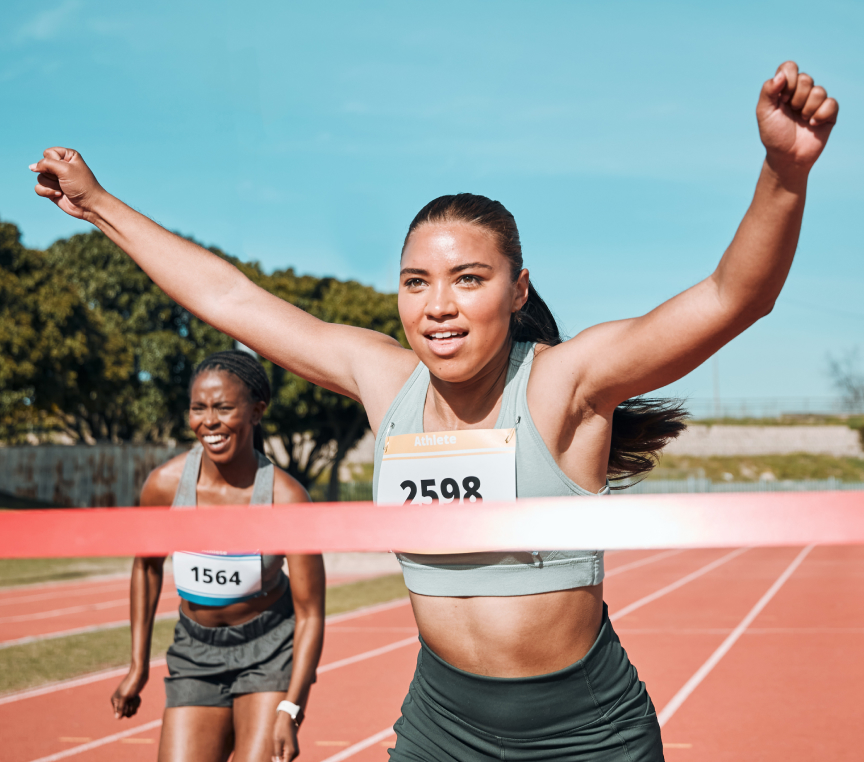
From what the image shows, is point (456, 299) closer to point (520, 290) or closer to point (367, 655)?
point (520, 290)

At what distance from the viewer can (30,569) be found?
698 inches

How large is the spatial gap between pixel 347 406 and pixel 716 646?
887 inches

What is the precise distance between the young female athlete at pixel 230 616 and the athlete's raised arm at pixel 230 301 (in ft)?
4.36

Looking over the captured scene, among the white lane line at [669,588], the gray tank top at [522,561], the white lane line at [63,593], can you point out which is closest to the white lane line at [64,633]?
the white lane line at [63,593]

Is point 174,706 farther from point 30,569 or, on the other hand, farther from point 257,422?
point 30,569

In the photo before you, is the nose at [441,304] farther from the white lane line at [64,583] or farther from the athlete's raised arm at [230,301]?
the white lane line at [64,583]

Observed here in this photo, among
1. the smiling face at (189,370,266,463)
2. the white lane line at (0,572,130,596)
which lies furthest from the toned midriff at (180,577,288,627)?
the white lane line at (0,572,130,596)

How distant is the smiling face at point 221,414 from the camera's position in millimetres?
3682

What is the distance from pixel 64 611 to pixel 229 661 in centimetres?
1012

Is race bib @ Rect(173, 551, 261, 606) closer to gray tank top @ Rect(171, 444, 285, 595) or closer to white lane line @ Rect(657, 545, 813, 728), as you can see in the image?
gray tank top @ Rect(171, 444, 285, 595)

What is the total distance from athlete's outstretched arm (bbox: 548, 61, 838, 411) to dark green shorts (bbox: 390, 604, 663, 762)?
64 cm

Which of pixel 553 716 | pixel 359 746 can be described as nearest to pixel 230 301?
pixel 553 716

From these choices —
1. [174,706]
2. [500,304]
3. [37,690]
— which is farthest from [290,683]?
[37,690]

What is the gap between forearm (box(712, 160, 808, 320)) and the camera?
1.52 m
